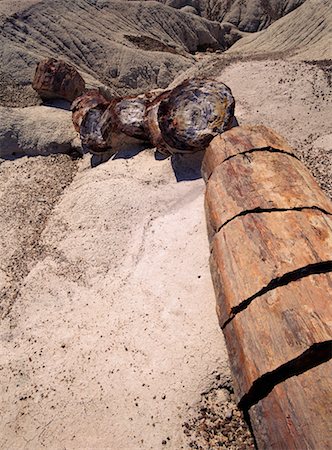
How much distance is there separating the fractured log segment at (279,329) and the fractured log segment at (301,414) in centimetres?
13

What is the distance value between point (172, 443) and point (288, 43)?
13988 millimetres

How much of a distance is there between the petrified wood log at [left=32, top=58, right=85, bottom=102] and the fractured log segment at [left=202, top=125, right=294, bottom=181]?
5.17 m

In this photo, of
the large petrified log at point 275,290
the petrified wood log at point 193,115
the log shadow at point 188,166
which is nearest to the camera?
the large petrified log at point 275,290

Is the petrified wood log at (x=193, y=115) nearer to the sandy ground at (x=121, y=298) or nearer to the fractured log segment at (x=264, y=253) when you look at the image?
the sandy ground at (x=121, y=298)

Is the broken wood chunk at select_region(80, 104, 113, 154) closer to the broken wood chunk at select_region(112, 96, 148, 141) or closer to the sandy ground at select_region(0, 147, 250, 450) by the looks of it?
the broken wood chunk at select_region(112, 96, 148, 141)

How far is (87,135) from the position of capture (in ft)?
21.8

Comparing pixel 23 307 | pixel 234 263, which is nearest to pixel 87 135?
pixel 23 307

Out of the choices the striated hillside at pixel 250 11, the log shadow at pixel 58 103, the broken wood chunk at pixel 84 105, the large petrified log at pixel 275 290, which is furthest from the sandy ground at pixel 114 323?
the striated hillside at pixel 250 11

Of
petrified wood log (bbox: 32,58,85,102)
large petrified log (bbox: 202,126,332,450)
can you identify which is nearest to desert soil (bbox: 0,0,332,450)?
large petrified log (bbox: 202,126,332,450)

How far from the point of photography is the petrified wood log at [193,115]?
5297 mm

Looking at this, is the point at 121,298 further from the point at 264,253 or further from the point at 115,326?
the point at 264,253

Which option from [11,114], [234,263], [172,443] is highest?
[234,263]

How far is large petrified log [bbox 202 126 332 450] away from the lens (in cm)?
250

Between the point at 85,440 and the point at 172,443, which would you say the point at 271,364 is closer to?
the point at 172,443
